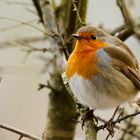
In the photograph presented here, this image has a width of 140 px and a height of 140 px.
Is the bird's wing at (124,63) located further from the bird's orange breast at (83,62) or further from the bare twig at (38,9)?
the bare twig at (38,9)

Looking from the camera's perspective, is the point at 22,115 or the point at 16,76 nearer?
the point at 22,115

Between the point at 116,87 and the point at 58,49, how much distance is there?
41 centimetres

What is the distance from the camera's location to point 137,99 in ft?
9.97

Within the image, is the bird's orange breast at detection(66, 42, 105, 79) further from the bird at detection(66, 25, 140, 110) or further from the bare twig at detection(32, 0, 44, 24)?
the bare twig at detection(32, 0, 44, 24)

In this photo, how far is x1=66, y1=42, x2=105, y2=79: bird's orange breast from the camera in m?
2.85

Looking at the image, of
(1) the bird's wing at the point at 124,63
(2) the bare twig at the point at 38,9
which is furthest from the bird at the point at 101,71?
(2) the bare twig at the point at 38,9

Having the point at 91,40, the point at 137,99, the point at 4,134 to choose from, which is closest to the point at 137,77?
the point at 137,99

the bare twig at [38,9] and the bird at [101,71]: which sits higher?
the bare twig at [38,9]

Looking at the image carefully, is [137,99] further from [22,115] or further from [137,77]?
[22,115]

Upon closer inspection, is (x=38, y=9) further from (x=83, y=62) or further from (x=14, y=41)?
(x=83, y=62)

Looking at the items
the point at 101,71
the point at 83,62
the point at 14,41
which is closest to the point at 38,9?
the point at 14,41

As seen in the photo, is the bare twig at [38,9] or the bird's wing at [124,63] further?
the bare twig at [38,9]

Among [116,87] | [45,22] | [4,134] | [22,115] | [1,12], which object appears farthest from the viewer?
[1,12]

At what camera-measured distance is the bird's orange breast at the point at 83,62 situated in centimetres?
285
